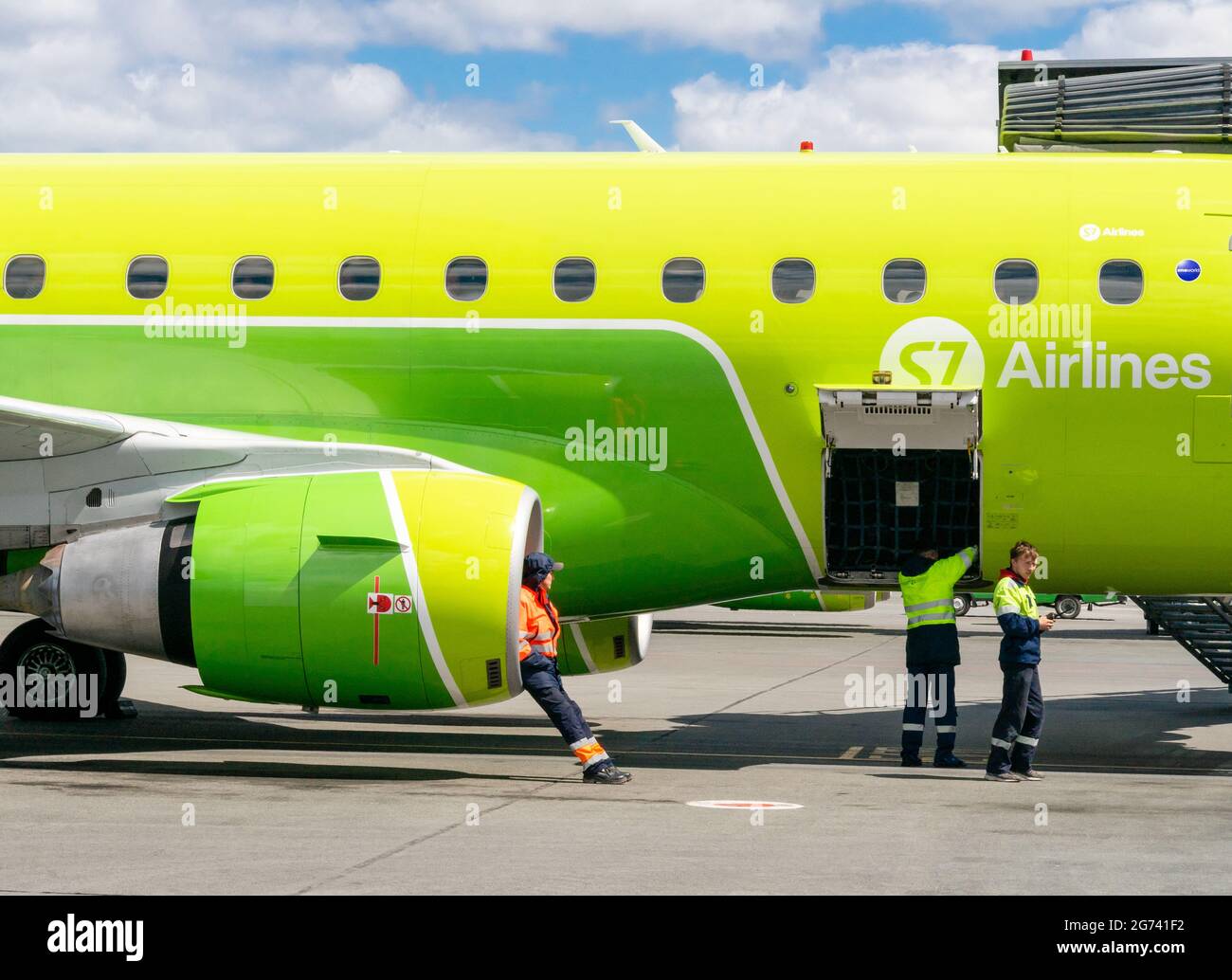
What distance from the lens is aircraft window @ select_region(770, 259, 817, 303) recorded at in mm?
13250

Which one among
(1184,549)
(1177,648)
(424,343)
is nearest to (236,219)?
(424,343)

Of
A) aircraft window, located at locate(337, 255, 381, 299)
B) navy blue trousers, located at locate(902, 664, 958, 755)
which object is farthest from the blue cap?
navy blue trousers, located at locate(902, 664, 958, 755)

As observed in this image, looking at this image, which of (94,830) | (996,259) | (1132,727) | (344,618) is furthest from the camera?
(1132,727)

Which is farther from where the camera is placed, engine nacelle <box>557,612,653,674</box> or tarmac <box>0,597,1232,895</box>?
engine nacelle <box>557,612,653,674</box>

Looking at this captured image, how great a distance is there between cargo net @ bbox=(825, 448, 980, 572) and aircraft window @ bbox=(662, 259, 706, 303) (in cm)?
187

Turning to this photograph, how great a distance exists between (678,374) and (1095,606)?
3762 cm

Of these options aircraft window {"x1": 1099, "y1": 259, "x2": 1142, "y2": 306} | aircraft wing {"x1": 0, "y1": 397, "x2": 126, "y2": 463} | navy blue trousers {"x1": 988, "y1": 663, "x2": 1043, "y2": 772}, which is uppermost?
aircraft window {"x1": 1099, "y1": 259, "x2": 1142, "y2": 306}

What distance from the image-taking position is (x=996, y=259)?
42.9 feet

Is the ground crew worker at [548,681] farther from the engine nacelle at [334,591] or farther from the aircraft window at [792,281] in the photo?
the aircraft window at [792,281]

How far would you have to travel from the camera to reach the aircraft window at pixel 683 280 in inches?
525

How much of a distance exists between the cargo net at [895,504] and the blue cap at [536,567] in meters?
2.55

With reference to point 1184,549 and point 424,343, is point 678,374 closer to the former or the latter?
point 424,343

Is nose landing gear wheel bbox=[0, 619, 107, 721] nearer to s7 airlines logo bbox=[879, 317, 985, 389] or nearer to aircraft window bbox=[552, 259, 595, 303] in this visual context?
aircraft window bbox=[552, 259, 595, 303]

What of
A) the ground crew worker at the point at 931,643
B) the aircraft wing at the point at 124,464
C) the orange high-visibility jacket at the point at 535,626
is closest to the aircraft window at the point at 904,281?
the ground crew worker at the point at 931,643
